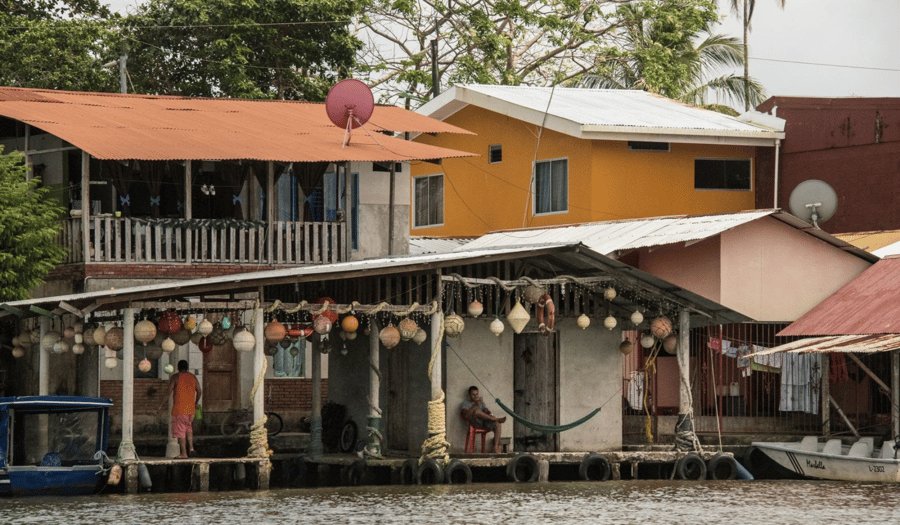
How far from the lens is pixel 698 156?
3266cm

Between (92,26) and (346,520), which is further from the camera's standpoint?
(92,26)

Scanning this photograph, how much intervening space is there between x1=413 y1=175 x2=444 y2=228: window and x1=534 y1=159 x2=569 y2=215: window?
3.10 metres

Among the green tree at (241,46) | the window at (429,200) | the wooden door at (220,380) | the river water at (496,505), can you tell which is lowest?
the river water at (496,505)

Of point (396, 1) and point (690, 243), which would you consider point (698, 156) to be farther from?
point (396, 1)

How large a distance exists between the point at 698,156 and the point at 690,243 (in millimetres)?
7441

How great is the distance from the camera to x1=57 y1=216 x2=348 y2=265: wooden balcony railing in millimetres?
24844

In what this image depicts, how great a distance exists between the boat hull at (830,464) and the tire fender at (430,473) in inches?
230

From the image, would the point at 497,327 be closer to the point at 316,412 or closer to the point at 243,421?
the point at 316,412

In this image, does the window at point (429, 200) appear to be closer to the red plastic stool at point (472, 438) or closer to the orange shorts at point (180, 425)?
the red plastic stool at point (472, 438)

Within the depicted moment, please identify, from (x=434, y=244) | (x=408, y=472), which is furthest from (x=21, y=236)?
(x=434, y=244)

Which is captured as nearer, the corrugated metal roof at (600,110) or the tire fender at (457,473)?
the tire fender at (457,473)

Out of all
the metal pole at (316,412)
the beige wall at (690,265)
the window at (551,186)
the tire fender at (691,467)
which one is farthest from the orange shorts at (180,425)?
the window at (551,186)

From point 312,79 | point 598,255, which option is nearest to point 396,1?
point 312,79

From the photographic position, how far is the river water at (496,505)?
17672 millimetres
